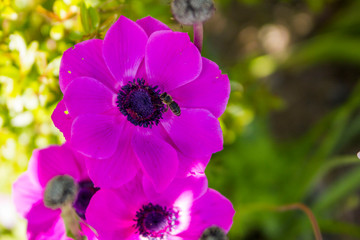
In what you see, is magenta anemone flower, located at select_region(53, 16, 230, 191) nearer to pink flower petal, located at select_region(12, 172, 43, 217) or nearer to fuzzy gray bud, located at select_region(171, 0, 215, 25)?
fuzzy gray bud, located at select_region(171, 0, 215, 25)

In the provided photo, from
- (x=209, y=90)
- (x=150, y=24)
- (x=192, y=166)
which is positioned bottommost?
(x=192, y=166)

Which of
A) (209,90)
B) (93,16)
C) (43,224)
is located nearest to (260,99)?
(209,90)

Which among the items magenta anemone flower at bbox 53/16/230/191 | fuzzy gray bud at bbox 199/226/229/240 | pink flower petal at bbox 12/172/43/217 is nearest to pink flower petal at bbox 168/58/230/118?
magenta anemone flower at bbox 53/16/230/191

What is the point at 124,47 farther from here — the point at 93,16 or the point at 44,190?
the point at 44,190

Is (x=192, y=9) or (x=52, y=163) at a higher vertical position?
(x=192, y=9)

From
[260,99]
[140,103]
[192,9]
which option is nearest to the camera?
[192,9]

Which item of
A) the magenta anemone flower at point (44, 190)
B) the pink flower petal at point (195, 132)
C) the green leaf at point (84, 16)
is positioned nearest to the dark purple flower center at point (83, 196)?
the magenta anemone flower at point (44, 190)

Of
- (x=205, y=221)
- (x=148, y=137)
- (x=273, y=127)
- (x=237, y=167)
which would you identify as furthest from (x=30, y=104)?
(x=273, y=127)

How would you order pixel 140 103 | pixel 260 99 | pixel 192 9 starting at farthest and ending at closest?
pixel 260 99, pixel 140 103, pixel 192 9

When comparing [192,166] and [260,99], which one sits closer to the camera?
[192,166]
